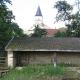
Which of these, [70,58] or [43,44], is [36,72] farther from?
[70,58]

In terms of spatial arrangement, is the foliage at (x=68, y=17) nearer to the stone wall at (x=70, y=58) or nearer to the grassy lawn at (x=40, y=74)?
the stone wall at (x=70, y=58)

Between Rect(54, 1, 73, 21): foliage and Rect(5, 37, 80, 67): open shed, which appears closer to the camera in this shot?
Rect(5, 37, 80, 67): open shed

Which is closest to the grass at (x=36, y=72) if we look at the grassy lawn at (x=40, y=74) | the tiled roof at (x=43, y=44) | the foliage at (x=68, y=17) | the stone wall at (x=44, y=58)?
the grassy lawn at (x=40, y=74)

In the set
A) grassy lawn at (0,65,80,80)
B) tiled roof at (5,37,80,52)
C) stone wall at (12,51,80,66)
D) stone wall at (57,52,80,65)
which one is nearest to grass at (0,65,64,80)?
grassy lawn at (0,65,80,80)

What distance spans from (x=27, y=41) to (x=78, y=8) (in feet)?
23.0

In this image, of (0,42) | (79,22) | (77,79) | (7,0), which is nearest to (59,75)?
(77,79)

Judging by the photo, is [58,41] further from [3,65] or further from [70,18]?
[70,18]

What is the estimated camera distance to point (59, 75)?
14859 mm

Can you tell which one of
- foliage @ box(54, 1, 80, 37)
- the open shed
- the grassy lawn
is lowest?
the grassy lawn

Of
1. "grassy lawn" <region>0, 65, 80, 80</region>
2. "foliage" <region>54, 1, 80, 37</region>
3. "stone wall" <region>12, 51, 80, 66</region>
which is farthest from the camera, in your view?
"foliage" <region>54, 1, 80, 37</region>

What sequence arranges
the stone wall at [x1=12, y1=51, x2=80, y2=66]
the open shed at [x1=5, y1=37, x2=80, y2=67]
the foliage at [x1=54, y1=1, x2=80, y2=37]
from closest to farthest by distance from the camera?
the open shed at [x1=5, y1=37, x2=80, y2=67] < the stone wall at [x1=12, y1=51, x2=80, y2=66] < the foliage at [x1=54, y1=1, x2=80, y2=37]

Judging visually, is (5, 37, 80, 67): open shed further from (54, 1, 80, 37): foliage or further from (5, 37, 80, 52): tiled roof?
(54, 1, 80, 37): foliage

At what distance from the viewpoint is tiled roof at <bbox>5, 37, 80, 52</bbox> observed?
1803 cm

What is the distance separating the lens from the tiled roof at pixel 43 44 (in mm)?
18031
